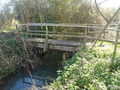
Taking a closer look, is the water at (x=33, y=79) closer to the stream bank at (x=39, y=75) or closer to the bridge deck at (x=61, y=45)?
the stream bank at (x=39, y=75)

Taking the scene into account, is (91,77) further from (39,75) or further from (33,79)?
(39,75)

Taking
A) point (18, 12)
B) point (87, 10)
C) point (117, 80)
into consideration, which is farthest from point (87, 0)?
point (117, 80)

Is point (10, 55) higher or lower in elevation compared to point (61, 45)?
lower

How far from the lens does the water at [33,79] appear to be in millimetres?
6402

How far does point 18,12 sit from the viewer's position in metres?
12.3

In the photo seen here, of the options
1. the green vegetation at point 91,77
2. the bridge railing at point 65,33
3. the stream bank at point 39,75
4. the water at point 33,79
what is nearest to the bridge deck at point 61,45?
the bridge railing at point 65,33

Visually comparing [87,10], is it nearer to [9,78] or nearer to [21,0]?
[21,0]

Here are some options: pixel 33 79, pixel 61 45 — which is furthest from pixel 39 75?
pixel 61 45

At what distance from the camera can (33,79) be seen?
700cm

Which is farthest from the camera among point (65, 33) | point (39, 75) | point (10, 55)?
point (65, 33)

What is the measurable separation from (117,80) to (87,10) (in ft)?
24.5

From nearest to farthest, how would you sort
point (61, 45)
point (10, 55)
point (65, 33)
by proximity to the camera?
point (61, 45) < point (10, 55) < point (65, 33)

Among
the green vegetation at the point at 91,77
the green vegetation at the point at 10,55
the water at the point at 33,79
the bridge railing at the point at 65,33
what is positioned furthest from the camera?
the bridge railing at the point at 65,33

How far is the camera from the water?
640cm
